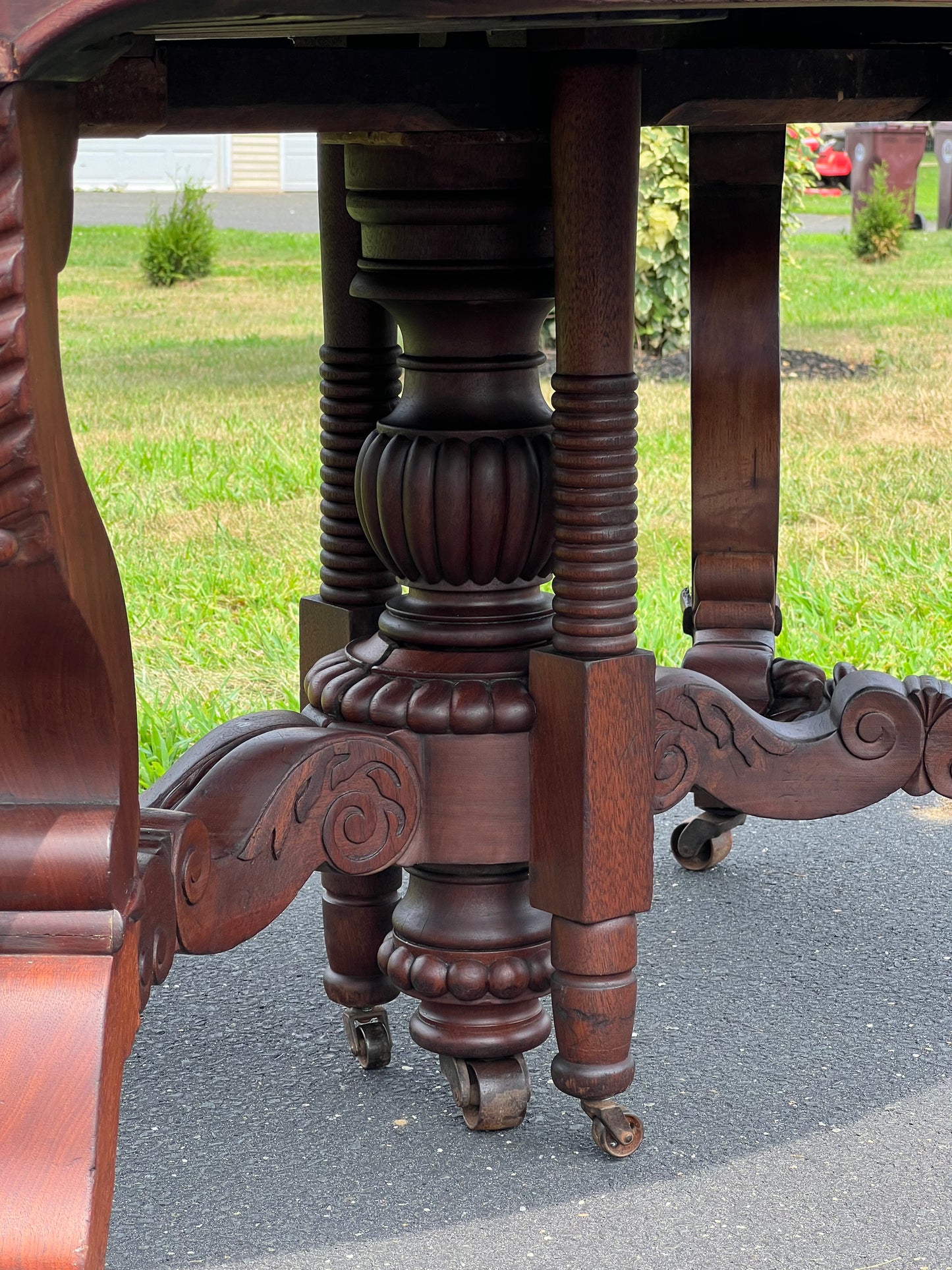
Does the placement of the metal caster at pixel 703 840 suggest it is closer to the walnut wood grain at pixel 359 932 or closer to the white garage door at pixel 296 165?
the walnut wood grain at pixel 359 932

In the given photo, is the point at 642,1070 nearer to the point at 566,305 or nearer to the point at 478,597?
the point at 478,597

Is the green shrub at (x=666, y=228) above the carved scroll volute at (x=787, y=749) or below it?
above

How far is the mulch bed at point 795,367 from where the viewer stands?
609 centimetres

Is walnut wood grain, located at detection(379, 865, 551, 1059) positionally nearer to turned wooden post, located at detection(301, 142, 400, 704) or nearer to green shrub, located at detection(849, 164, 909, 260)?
turned wooden post, located at detection(301, 142, 400, 704)

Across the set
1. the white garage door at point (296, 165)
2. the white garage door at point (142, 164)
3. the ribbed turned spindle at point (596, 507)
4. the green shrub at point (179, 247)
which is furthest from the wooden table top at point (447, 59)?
the white garage door at point (296, 165)

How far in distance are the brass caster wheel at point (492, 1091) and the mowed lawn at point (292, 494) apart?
1070mm

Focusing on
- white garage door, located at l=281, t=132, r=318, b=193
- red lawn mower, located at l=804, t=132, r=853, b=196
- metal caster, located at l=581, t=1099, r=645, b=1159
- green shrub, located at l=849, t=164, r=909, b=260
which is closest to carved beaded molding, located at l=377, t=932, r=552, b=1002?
metal caster, located at l=581, t=1099, r=645, b=1159

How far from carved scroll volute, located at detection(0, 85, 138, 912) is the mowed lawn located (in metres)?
1.42

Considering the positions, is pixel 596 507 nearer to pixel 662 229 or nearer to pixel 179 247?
pixel 662 229

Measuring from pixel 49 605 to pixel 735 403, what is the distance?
116 cm

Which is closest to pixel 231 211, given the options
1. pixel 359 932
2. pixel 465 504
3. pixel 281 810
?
pixel 359 932

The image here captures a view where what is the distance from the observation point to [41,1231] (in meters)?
0.87

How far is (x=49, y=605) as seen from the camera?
2.92 feet

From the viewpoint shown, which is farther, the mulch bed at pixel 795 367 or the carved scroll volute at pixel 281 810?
the mulch bed at pixel 795 367
